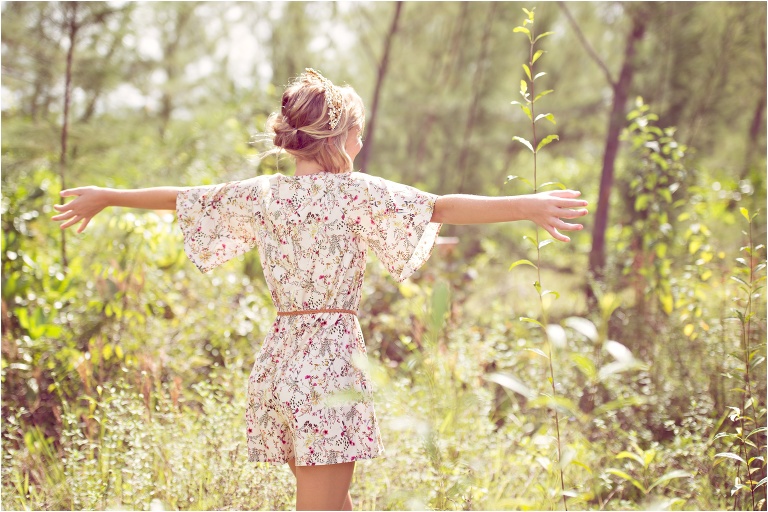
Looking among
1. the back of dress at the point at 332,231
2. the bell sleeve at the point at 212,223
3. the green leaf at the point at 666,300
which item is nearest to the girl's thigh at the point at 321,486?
the back of dress at the point at 332,231

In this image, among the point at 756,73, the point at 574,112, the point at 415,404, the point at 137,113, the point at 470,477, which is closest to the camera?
the point at 470,477

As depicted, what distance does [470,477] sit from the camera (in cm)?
219

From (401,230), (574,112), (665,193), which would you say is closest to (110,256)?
(401,230)

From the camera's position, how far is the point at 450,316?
11.7 feet

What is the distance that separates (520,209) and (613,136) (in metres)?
3.12

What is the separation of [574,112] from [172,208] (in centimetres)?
527

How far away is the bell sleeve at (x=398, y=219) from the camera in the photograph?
6.39 feet

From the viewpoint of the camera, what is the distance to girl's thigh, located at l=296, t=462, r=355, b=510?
188cm

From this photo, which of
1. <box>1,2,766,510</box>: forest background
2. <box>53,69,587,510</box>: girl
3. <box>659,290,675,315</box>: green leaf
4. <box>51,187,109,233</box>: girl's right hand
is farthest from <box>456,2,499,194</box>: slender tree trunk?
<box>51,187,109,233</box>: girl's right hand

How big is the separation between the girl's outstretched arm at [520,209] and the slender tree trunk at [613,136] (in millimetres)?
2803

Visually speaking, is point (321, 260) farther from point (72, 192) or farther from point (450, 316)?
point (450, 316)

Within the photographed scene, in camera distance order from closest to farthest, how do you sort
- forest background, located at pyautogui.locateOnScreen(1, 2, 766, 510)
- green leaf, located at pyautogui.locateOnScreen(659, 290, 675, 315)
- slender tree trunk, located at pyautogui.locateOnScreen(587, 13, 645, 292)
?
1. forest background, located at pyautogui.locateOnScreen(1, 2, 766, 510)
2. green leaf, located at pyautogui.locateOnScreen(659, 290, 675, 315)
3. slender tree trunk, located at pyautogui.locateOnScreen(587, 13, 645, 292)

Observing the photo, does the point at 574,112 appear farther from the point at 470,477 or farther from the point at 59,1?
the point at 470,477

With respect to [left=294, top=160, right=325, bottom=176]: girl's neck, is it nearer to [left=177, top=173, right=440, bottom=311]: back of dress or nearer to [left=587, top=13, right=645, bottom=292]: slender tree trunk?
[left=177, top=173, right=440, bottom=311]: back of dress
